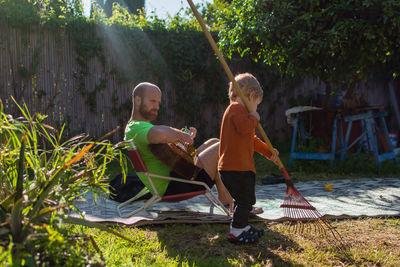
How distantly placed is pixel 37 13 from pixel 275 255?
20.5 feet

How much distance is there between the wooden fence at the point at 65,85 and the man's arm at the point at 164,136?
3.92 meters

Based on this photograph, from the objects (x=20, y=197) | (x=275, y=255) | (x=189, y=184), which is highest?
(x=20, y=197)

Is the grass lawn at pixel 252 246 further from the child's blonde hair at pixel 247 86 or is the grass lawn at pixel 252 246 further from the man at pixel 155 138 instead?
the child's blonde hair at pixel 247 86

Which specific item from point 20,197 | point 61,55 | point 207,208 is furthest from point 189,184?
point 61,55

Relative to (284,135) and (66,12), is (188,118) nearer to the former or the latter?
(284,135)

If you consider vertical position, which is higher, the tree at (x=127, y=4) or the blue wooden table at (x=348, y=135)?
the tree at (x=127, y=4)

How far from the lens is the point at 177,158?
9.93 ft

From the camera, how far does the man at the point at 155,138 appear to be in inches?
111


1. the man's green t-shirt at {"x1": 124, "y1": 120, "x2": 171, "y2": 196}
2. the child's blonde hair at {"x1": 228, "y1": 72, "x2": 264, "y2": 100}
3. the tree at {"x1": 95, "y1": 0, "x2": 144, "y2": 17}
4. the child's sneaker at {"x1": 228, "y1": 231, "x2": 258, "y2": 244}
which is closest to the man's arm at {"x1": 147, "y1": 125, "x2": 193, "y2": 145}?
the man's green t-shirt at {"x1": 124, "y1": 120, "x2": 171, "y2": 196}

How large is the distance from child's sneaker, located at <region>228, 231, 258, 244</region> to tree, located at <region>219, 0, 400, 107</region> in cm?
296

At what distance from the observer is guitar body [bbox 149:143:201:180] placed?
2.89m

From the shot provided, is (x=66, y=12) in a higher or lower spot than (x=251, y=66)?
higher

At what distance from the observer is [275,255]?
2.30 m

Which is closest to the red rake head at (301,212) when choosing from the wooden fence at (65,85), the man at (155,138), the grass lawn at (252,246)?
the grass lawn at (252,246)
